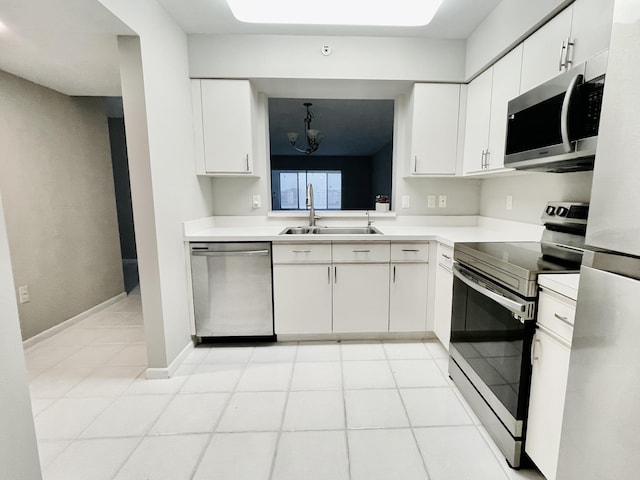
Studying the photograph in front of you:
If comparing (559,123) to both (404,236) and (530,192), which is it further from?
(404,236)

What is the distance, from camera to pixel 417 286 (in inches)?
92.9

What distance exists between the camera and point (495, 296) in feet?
4.46

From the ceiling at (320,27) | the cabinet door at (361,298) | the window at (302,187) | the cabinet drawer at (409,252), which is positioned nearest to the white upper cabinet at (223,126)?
the ceiling at (320,27)

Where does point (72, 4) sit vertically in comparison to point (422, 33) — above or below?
below

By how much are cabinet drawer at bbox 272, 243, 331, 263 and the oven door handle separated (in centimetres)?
93

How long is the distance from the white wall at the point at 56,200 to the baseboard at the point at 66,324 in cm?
4

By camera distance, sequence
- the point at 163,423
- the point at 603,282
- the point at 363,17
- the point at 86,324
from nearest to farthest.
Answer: the point at 603,282 < the point at 163,423 < the point at 363,17 < the point at 86,324

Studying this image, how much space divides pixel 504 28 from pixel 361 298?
2.00 m

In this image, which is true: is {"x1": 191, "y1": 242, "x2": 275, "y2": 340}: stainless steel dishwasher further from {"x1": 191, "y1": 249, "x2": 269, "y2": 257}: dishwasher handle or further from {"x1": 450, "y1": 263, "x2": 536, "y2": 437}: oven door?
{"x1": 450, "y1": 263, "x2": 536, "y2": 437}: oven door

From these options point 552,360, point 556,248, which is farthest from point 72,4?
Answer: point 556,248

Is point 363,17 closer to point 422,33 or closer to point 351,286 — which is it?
point 422,33

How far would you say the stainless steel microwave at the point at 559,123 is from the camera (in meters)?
1.22

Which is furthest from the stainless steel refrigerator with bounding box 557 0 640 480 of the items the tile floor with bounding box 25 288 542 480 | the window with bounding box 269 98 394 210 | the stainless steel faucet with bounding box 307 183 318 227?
the window with bounding box 269 98 394 210

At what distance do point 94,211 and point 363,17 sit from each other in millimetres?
3051
